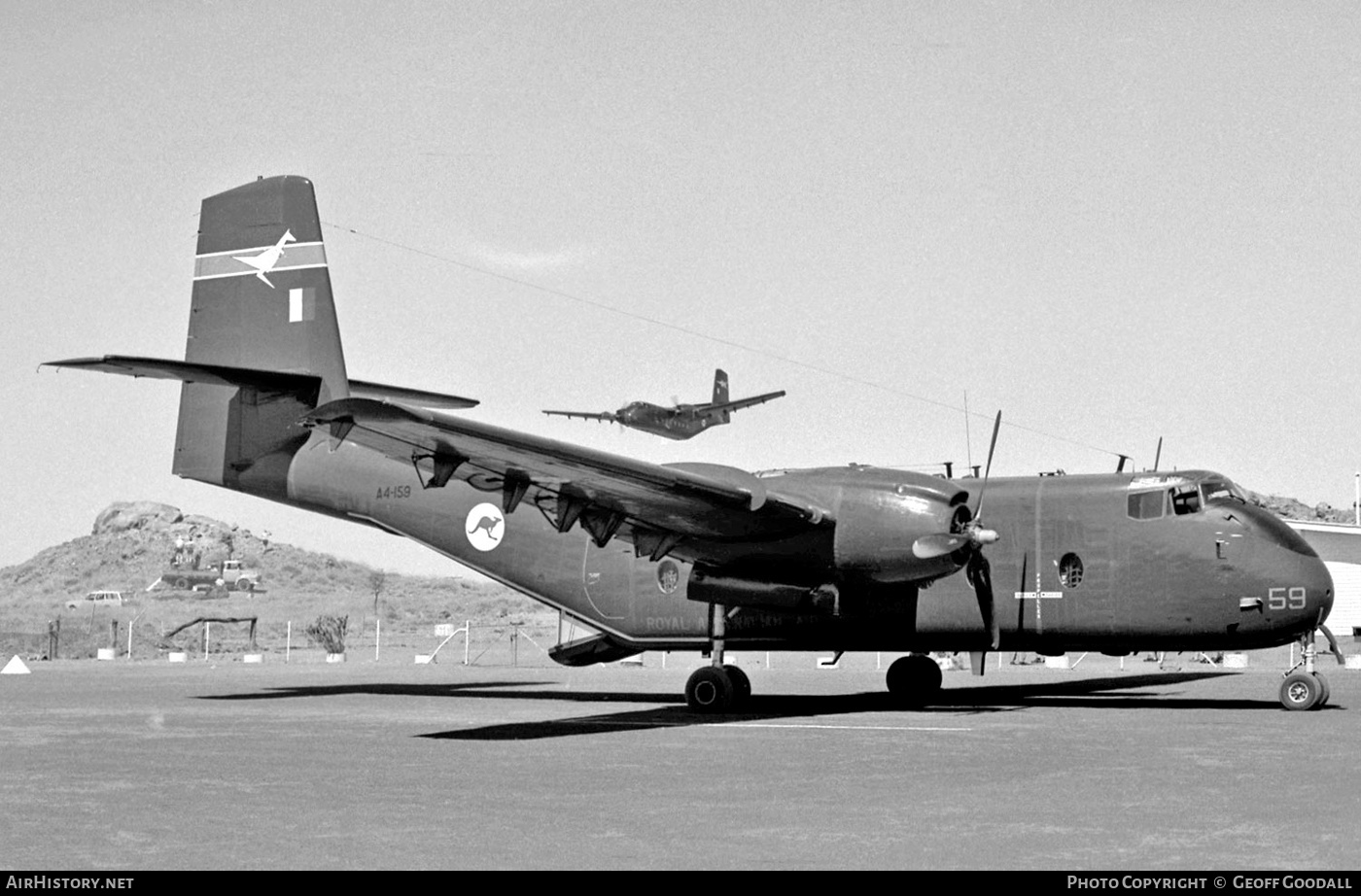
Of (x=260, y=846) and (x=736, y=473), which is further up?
(x=736, y=473)

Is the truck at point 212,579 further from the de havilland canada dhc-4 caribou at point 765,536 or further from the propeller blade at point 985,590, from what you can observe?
the propeller blade at point 985,590

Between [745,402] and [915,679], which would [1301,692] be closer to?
[915,679]

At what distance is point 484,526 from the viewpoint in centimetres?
2298

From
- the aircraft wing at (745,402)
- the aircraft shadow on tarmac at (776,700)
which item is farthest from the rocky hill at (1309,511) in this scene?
the aircraft shadow on tarmac at (776,700)

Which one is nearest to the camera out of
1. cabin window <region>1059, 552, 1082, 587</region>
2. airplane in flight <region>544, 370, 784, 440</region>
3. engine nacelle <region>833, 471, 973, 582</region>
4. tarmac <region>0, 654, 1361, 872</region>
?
tarmac <region>0, 654, 1361, 872</region>

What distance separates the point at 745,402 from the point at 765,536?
54.7 m

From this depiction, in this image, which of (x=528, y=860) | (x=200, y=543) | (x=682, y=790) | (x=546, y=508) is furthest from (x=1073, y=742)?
(x=200, y=543)

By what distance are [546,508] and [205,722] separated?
5896 mm

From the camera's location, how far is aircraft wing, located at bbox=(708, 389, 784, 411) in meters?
71.9

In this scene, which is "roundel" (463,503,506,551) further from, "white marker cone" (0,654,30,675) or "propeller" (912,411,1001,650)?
"white marker cone" (0,654,30,675)

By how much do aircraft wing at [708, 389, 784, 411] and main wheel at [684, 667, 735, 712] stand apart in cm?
5207

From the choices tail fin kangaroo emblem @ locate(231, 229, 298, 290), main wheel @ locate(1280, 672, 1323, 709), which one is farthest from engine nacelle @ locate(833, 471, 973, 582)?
tail fin kangaroo emblem @ locate(231, 229, 298, 290)

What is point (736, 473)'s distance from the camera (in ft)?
58.2

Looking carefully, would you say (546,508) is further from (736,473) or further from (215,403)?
(215,403)
